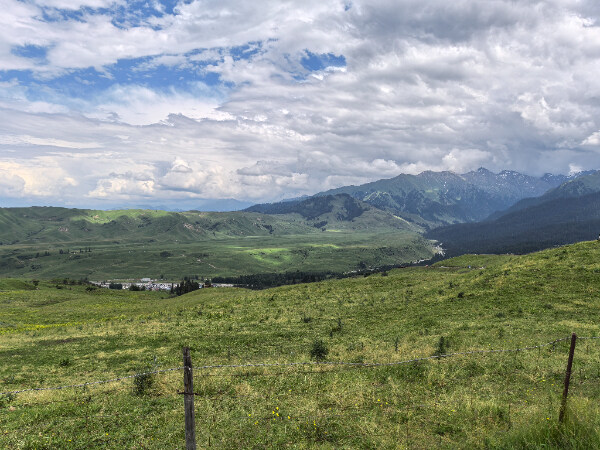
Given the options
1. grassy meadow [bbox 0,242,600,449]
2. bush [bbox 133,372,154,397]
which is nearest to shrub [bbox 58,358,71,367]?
grassy meadow [bbox 0,242,600,449]

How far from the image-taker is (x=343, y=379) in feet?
64.5

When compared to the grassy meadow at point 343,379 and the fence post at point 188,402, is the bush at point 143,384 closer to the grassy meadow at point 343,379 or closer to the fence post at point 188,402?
the grassy meadow at point 343,379

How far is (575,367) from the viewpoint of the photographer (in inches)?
738

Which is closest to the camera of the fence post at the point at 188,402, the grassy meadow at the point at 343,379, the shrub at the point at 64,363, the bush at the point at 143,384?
the fence post at the point at 188,402

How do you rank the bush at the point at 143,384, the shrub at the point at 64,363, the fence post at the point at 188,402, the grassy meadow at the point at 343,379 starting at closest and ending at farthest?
the fence post at the point at 188,402
the grassy meadow at the point at 343,379
the bush at the point at 143,384
the shrub at the point at 64,363

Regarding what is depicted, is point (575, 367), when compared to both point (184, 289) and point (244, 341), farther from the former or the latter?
point (184, 289)

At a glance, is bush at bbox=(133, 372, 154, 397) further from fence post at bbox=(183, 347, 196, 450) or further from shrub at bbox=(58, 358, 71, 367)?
shrub at bbox=(58, 358, 71, 367)

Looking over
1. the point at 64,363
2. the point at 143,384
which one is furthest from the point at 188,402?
the point at 64,363

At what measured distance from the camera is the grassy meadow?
13586mm

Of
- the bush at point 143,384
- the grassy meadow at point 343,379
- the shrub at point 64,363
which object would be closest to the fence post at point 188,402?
the grassy meadow at point 343,379

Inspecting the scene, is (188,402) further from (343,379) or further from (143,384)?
(143,384)

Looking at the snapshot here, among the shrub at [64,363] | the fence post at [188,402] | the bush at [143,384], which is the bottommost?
the shrub at [64,363]

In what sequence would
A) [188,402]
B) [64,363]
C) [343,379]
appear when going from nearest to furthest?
[188,402]
[343,379]
[64,363]

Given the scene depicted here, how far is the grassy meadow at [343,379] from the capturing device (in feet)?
44.6
